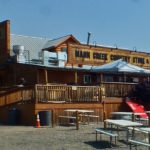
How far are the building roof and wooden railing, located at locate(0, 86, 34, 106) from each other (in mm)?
16917

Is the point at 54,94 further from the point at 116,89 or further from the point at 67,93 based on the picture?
the point at 116,89

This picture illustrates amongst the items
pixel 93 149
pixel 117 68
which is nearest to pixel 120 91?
pixel 117 68

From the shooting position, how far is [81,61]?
139ft

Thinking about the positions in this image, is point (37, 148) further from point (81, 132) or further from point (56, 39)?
point (56, 39)

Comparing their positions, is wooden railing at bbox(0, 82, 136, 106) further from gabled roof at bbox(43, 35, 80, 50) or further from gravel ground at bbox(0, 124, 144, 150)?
gabled roof at bbox(43, 35, 80, 50)

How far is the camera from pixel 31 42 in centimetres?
4775

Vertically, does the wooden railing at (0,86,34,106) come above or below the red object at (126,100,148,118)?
above

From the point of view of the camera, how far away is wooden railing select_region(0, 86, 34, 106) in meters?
25.8

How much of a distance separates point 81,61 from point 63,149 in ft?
91.6

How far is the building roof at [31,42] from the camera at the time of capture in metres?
45.8

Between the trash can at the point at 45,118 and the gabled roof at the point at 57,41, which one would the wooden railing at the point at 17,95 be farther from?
the gabled roof at the point at 57,41

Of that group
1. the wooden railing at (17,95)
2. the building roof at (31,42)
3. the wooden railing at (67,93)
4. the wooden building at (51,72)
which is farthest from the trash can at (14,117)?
the building roof at (31,42)

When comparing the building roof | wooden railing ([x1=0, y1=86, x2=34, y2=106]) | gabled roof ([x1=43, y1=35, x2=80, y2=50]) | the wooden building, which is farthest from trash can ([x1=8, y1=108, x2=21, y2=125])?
the building roof

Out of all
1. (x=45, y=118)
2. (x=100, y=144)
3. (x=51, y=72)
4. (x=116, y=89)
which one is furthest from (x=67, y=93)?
(x=51, y=72)
